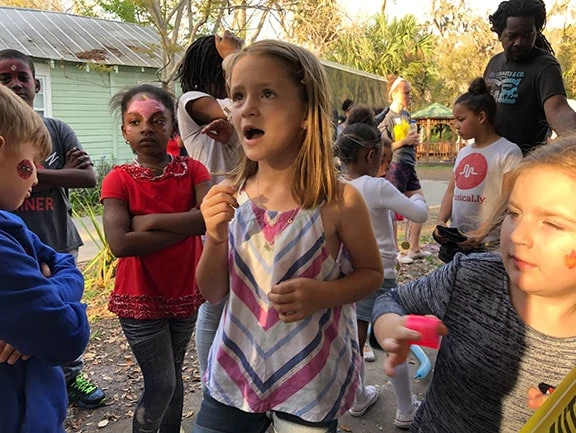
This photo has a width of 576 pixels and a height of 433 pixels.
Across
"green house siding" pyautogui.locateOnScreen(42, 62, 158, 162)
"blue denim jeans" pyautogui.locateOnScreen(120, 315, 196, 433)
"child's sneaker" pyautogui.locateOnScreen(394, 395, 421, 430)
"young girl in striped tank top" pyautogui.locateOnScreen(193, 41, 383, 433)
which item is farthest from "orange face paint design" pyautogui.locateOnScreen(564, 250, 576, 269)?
"green house siding" pyautogui.locateOnScreen(42, 62, 158, 162)

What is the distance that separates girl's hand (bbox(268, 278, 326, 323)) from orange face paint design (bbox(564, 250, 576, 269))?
70cm

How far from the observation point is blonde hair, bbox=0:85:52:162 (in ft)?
4.53

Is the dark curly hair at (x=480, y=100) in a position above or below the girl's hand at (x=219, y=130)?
above

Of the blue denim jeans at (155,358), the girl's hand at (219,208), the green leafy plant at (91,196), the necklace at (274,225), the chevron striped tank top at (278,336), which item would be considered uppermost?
the girl's hand at (219,208)

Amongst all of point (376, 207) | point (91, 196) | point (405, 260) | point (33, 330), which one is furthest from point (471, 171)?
point (91, 196)

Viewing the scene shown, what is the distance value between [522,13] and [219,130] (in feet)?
7.42

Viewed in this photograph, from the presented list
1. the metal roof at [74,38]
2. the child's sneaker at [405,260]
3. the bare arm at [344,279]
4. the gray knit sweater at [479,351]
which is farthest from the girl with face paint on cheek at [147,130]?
the metal roof at [74,38]

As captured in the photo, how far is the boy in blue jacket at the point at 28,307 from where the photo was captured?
1.22m

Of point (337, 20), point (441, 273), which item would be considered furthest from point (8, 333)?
point (337, 20)

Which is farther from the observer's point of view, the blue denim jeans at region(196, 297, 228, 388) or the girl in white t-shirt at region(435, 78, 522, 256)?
the girl in white t-shirt at region(435, 78, 522, 256)

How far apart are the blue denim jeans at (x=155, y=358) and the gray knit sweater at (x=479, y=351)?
109cm

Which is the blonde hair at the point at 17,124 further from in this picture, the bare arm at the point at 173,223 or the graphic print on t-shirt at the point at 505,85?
the graphic print on t-shirt at the point at 505,85

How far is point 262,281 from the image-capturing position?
1592mm

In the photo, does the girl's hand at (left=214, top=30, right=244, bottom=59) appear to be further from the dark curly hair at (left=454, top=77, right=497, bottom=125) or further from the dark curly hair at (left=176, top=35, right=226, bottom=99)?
the dark curly hair at (left=454, top=77, right=497, bottom=125)
